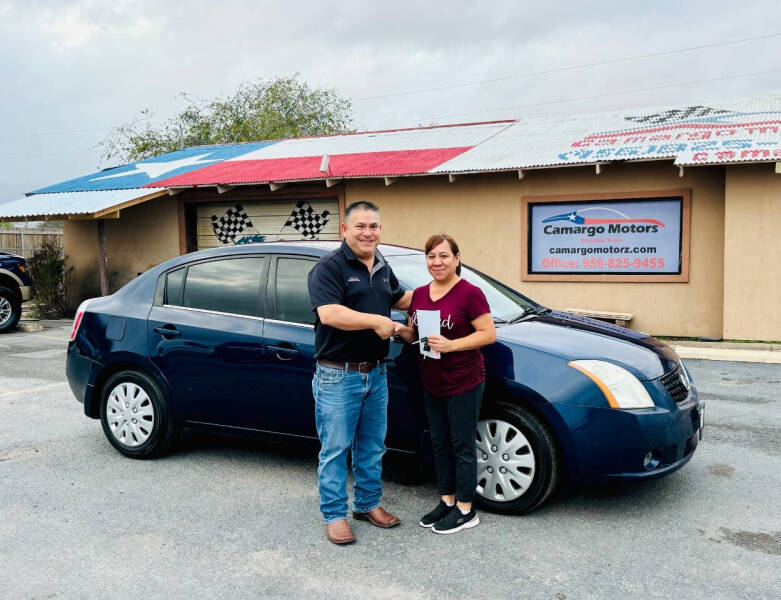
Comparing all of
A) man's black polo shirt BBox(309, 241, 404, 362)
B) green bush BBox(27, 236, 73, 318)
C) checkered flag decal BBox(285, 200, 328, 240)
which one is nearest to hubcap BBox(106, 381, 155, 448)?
man's black polo shirt BBox(309, 241, 404, 362)

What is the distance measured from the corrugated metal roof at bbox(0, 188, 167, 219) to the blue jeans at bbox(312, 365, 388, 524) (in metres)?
11.6

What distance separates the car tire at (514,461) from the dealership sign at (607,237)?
8.48m

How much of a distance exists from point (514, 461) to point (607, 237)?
28.4 feet

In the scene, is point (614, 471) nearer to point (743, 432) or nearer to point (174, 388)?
point (743, 432)

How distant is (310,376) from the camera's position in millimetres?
4355

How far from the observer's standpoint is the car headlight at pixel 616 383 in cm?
380

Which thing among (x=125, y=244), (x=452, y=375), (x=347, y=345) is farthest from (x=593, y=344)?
(x=125, y=244)

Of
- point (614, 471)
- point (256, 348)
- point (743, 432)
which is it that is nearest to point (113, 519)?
point (256, 348)

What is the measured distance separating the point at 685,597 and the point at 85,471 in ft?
12.6

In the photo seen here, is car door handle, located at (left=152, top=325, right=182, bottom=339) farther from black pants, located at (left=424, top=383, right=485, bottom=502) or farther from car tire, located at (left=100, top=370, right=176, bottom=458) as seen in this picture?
black pants, located at (left=424, top=383, right=485, bottom=502)

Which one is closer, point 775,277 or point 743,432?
point 743,432

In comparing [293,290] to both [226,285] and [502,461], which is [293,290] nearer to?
[226,285]

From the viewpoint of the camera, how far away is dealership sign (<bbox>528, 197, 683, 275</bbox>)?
11438 millimetres

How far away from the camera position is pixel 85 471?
4883mm
